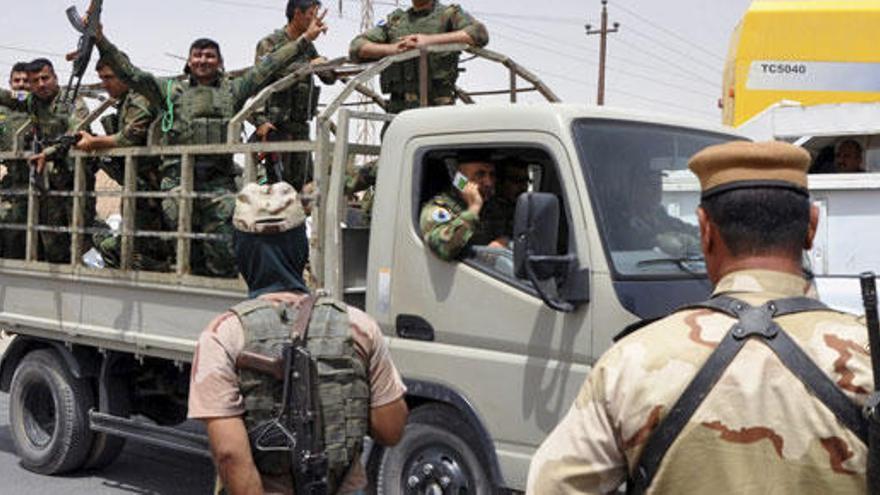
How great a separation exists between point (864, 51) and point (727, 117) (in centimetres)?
80

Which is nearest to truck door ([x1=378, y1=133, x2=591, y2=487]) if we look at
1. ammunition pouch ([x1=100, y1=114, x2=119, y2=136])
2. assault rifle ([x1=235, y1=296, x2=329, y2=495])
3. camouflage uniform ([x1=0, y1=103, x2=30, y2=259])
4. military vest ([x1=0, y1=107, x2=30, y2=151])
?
assault rifle ([x1=235, y1=296, x2=329, y2=495])

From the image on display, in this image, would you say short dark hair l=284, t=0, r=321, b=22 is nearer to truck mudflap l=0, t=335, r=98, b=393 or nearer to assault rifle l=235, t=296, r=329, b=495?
truck mudflap l=0, t=335, r=98, b=393

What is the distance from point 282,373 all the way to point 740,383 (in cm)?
136

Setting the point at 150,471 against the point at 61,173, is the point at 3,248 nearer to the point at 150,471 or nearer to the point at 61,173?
the point at 61,173

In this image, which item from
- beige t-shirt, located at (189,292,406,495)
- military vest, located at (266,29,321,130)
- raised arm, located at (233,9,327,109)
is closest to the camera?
beige t-shirt, located at (189,292,406,495)

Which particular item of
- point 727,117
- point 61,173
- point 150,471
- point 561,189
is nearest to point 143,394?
point 150,471

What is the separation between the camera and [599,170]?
4.17 m

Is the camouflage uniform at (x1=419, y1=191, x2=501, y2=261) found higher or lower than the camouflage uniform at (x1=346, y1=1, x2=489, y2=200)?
lower

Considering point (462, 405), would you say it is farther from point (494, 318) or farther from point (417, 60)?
point (417, 60)

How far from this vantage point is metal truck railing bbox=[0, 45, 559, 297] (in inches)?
189

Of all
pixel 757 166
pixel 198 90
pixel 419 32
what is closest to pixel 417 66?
pixel 419 32

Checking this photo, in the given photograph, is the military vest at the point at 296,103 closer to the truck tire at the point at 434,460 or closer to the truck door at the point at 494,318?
the truck door at the point at 494,318

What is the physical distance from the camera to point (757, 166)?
168 cm

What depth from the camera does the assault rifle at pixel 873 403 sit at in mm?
1517
